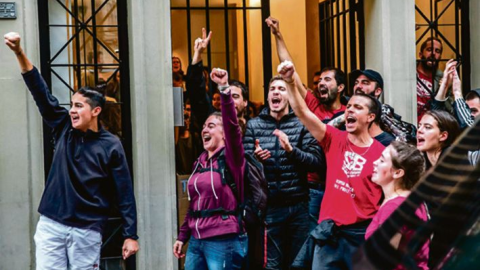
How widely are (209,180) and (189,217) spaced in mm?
385

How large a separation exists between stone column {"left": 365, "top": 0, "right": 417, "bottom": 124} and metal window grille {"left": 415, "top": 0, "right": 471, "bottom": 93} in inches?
18.0

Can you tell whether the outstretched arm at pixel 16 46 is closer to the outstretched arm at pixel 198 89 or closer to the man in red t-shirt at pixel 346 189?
the outstretched arm at pixel 198 89

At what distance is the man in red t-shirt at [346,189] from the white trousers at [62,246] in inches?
73.9

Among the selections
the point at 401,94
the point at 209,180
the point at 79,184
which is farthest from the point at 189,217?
the point at 401,94

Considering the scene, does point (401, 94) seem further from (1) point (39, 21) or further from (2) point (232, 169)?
(1) point (39, 21)

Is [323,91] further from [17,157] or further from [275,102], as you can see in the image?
[17,157]

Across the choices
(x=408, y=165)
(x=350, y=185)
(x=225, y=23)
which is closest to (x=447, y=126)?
(x=350, y=185)

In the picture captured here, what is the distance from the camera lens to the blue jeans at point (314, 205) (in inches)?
295

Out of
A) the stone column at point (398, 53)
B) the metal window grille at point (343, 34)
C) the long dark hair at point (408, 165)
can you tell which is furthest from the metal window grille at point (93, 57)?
the long dark hair at point (408, 165)

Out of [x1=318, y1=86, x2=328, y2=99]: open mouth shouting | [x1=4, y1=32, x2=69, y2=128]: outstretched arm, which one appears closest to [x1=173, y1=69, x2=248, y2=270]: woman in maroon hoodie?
[x1=4, y1=32, x2=69, y2=128]: outstretched arm

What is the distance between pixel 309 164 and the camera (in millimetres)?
7195

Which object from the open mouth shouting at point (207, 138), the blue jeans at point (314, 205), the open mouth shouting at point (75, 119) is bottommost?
the blue jeans at point (314, 205)

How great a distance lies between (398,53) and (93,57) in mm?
3578

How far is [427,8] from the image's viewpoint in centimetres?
984
